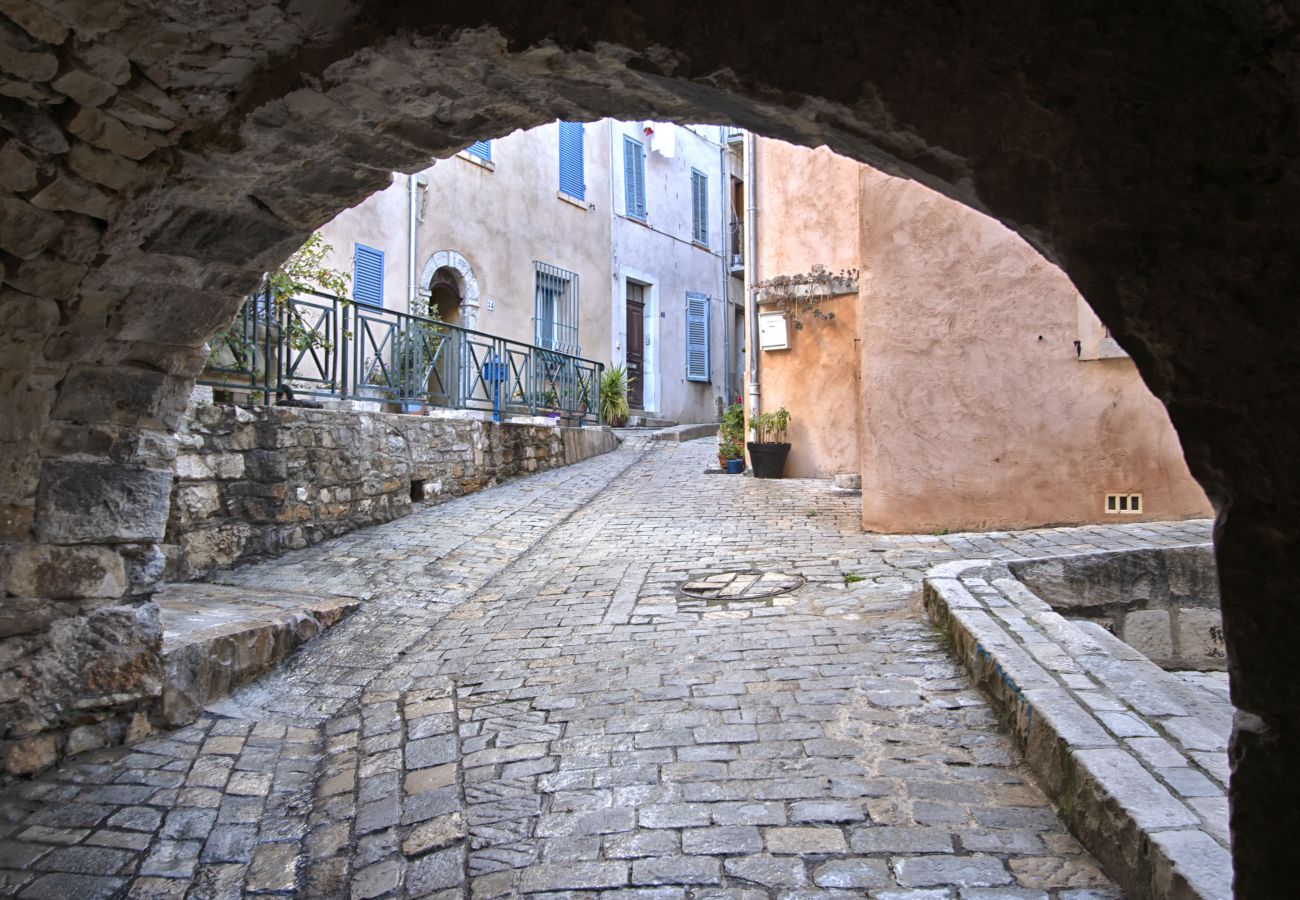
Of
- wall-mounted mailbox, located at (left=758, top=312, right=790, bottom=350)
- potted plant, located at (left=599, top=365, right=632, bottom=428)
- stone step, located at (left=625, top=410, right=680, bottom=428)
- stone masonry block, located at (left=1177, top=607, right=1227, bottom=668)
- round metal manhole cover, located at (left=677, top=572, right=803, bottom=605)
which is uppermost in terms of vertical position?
wall-mounted mailbox, located at (left=758, top=312, right=790, bottom=350)

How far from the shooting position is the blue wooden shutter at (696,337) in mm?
20812

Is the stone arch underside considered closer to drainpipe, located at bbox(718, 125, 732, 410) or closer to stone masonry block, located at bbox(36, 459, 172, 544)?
stone masonry block, located at bbox(36, 459, 172, 544)

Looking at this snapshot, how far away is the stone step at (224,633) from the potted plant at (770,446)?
6863 mm

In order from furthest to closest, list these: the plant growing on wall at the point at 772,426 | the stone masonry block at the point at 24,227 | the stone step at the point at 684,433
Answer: the stone step at the point at 684,433 → the plant growing on wall at the point at 772,426 → the stone masonry block at the point at 24,227

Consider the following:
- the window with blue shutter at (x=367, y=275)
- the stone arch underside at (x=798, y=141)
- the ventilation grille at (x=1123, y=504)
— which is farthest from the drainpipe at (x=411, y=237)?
the stone arch underside at (x=798, y=141)

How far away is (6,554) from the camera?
10.8ft

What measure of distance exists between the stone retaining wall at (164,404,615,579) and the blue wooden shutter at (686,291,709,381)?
11.5m

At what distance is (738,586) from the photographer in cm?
603

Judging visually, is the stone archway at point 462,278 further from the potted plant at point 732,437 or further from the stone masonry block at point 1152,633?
the stone masonry block at point 1152,633

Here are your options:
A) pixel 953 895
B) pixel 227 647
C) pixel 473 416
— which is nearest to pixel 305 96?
pixel 953 895

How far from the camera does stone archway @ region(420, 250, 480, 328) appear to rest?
13.7m

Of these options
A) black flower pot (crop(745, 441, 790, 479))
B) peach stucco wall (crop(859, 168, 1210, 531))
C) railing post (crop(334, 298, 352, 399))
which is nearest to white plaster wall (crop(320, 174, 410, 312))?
railing post (crop(334, 298, 352, 399))

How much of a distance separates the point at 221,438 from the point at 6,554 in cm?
299

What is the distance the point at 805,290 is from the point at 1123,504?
5199mm
